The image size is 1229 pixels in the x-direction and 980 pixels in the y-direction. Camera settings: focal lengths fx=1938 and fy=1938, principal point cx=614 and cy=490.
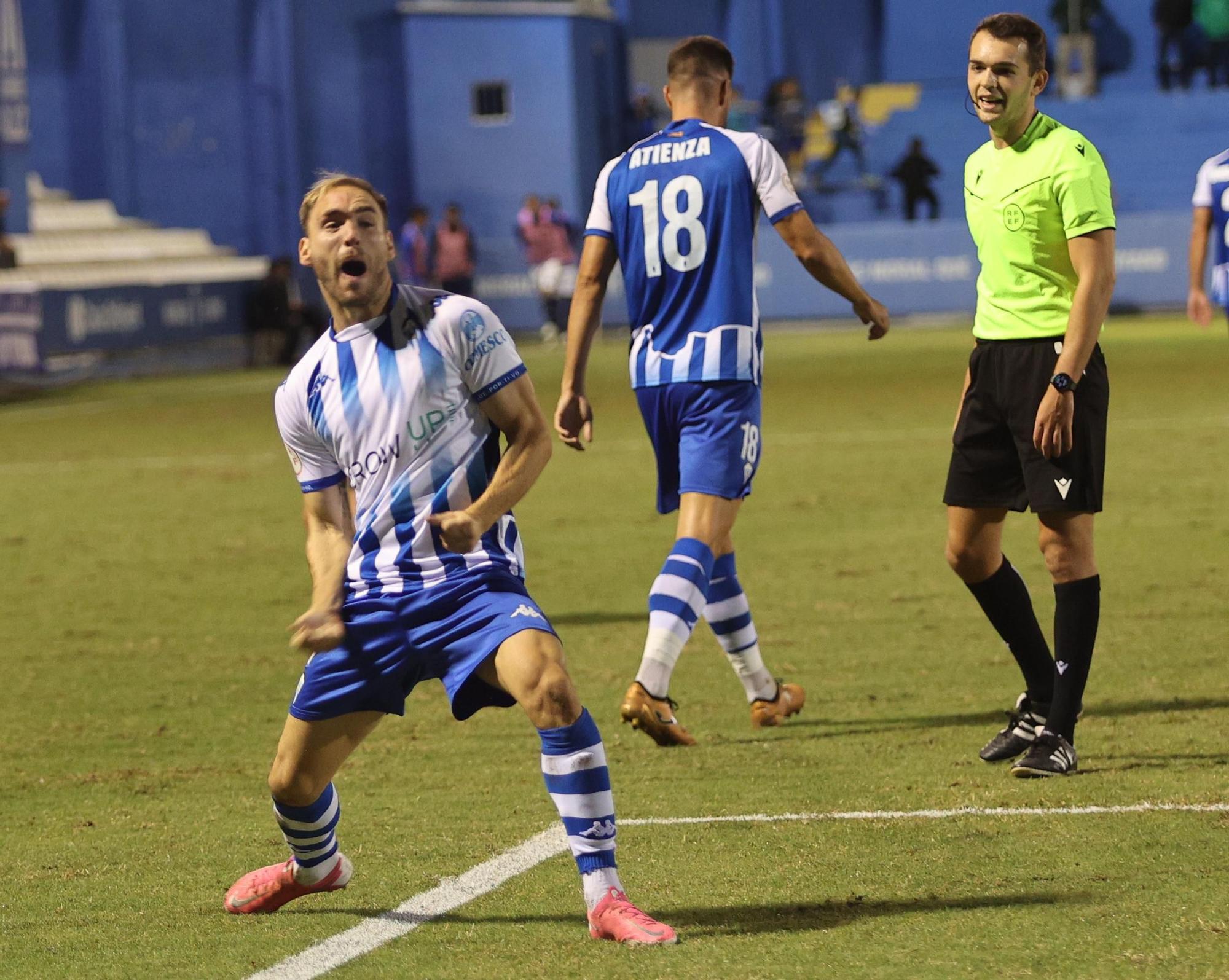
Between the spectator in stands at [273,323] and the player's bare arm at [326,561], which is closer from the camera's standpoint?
the player's bare arm at [326,561]

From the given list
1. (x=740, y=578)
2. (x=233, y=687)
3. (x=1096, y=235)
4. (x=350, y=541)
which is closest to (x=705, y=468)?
(x=1096, y=235)

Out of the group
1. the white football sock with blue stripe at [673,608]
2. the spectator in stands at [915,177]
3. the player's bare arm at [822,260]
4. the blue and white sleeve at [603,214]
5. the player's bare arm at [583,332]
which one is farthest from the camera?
the spectator in stands at [915,177]

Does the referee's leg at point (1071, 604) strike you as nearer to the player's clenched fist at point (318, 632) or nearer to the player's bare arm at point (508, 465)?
the player's bare arm at point (508, 465)

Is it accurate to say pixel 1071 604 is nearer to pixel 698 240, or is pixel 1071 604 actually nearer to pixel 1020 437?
pixel 1020 437

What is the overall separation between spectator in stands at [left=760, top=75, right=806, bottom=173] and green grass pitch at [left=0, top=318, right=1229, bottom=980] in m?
23.2

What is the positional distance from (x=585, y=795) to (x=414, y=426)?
90 cm

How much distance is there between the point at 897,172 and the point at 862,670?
27021mm

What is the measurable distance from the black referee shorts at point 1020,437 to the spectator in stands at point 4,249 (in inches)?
902

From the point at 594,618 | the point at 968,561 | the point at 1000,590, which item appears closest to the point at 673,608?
the point at 968,561

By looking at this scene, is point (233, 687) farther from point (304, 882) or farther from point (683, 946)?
point (683, 946)

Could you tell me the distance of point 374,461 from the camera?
4355mm

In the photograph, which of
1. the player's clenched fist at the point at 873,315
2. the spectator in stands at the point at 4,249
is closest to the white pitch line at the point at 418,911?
the player's clenched fist at the point at 873,315

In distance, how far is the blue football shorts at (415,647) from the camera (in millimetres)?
4211

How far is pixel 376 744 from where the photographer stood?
21.6 ft
